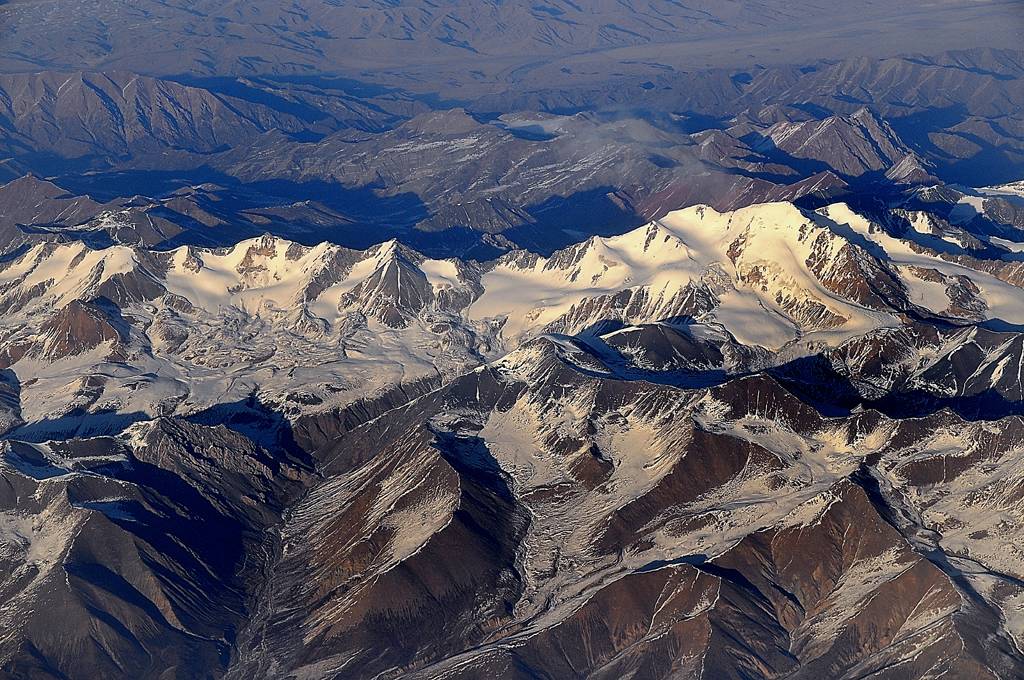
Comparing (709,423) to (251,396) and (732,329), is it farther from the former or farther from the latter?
(251,396)

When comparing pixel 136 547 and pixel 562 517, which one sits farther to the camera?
pixel 562 517

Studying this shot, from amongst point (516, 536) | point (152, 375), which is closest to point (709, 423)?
point (516, 536)

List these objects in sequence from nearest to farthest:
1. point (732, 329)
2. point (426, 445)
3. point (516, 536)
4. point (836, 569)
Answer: point (836, 569)
point (516, 536)
point (426, 445)
point (732, 329)

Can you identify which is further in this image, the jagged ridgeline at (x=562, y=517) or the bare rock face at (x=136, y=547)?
the bare rock face at (x=136, y=547)

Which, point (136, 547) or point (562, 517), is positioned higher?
point (562, 517)

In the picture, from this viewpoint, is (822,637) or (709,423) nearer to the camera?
(822,637)

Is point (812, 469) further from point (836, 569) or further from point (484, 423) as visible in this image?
point (484, 423)

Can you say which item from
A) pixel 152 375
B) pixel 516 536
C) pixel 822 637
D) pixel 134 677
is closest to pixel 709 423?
pixel 516 536

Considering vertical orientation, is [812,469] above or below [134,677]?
above

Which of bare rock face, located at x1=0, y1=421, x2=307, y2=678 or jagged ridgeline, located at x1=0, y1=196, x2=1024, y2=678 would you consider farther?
bare rock face, located at x1=0, y1=421, x2=307, y2=678

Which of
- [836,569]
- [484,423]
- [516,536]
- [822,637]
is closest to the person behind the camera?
[822,637]
